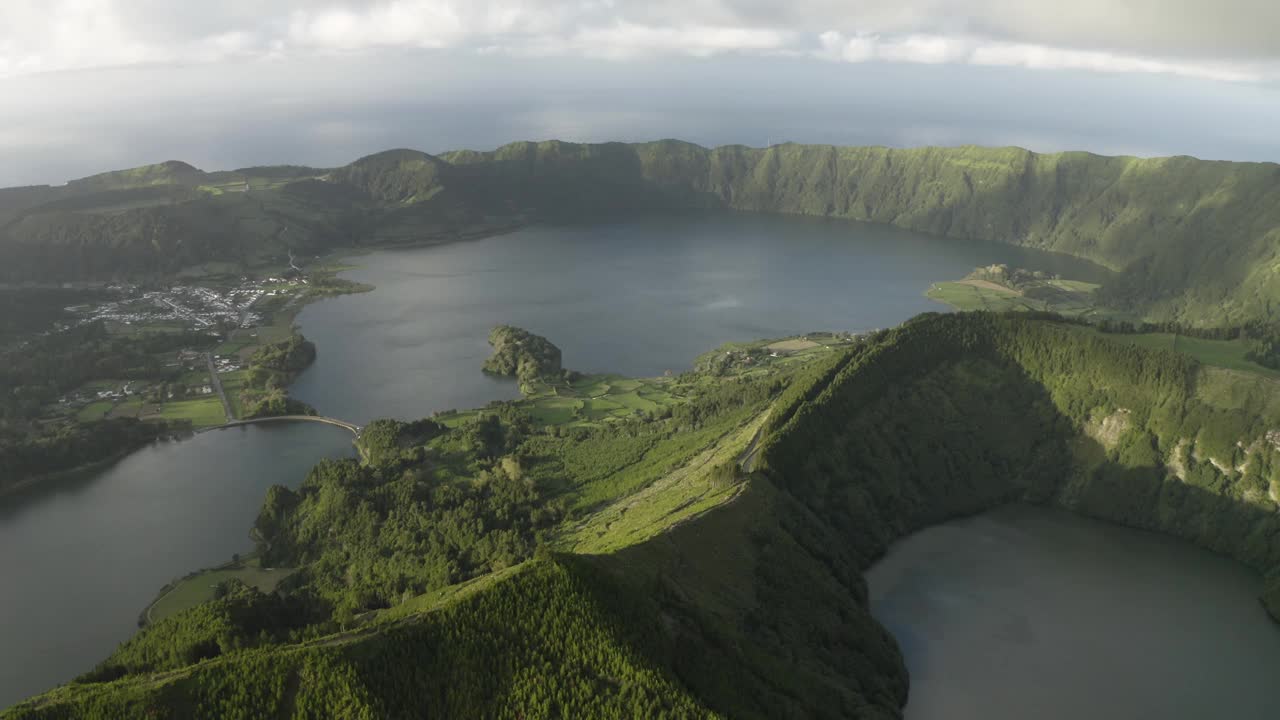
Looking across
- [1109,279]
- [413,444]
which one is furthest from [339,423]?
[1109,279]

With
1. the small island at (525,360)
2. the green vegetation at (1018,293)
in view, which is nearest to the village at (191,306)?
the small island at (525,360)

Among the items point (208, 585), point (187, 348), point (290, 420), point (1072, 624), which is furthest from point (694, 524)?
point (187, 348)

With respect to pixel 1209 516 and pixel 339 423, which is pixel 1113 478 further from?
pixel 339 423

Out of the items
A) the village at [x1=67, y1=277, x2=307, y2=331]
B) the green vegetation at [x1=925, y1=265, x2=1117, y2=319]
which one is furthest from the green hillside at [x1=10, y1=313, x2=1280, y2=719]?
the green vegetation at [x1=925, y1=265, x2=1117, y2=319]

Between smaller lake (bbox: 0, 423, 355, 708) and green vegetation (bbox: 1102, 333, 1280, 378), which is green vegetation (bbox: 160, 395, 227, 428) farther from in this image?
green vegetation (bbox: 1102, 333, 1280, 378)

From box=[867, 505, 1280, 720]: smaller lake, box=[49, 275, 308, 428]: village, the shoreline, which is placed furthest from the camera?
box=[49, 275, 308, 428]: village

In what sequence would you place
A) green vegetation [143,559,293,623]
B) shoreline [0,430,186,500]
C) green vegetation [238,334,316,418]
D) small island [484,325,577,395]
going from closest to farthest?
green vegetation [143,559,293,623]
shoreline [0,430,186,500]
green vegetation [238,334,316,418]
small island [484,325,577,395]

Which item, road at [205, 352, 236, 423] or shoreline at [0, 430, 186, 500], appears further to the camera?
road at [205, 352, 236, 423]

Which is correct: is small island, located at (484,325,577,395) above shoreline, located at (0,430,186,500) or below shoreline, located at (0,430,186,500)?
above
